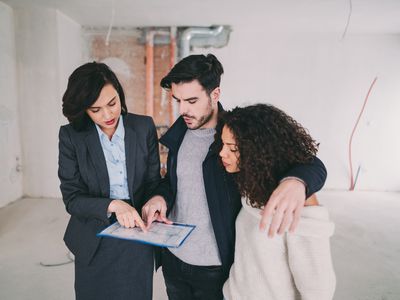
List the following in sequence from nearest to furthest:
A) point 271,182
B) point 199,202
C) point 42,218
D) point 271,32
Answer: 1. point 271,182
2. point 199,202
3. point 42,218
4. point 271,32

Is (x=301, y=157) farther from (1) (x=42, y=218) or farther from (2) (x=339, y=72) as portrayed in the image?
(2) (x=339, y=72)

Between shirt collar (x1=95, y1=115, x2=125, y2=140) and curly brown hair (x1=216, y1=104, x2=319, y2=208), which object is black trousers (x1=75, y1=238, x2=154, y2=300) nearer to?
shirt collar (x1=95, y1=115, x2=125, y2=140)

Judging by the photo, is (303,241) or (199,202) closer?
(303,241)

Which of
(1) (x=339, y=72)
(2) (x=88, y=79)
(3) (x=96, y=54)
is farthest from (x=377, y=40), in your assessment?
(2) (x=88, y=79)

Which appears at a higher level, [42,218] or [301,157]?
[301,157]

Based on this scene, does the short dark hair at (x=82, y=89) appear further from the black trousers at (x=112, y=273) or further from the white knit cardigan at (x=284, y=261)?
the white knit cardigan at (x=284, y=261)

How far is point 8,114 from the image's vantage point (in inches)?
133

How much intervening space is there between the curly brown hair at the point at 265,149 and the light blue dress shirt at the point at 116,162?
0.48m

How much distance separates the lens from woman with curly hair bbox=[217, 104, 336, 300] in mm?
646

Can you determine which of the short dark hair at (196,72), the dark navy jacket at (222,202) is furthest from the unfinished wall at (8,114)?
the dark navy jacket at (222,202)

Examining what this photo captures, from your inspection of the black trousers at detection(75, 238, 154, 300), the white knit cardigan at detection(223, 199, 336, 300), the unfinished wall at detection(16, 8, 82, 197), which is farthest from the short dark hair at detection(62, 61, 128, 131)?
the unfinished wall at detection(16, 8, 82, 197)

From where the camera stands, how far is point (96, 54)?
4227mm

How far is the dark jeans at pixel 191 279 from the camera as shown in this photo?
0.96 m

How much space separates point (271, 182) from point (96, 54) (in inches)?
169
